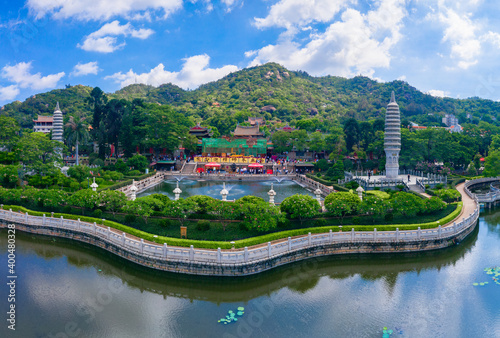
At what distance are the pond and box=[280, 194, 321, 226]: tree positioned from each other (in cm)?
1499

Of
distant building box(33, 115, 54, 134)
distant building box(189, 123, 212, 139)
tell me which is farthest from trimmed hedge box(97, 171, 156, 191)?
distant building box(33, 115, 54, 134)

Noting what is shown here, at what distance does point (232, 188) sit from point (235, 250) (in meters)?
29.1

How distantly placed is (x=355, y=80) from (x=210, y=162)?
432ft

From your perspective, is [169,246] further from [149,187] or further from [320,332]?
[149,187]

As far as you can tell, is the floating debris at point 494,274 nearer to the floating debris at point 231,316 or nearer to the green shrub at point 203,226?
the floating debris at point 231,316

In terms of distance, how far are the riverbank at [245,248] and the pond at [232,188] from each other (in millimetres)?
16541

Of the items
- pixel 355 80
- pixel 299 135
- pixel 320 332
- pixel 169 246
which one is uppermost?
pixel 355 80

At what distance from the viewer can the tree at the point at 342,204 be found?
27.0 m

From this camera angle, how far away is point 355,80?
585 feet

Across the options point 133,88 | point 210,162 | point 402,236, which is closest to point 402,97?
point 210,162

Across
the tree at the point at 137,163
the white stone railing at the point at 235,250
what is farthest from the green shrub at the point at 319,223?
the tree at the point at 137,163

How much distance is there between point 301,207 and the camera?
26.1 meters

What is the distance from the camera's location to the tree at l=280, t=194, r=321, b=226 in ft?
85.6

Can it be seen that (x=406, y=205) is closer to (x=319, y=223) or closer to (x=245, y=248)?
(x=319, y=223)
